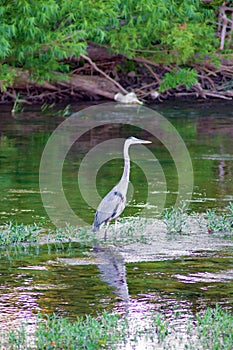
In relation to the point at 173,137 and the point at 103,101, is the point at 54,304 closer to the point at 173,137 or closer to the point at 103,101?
the point at 173,137

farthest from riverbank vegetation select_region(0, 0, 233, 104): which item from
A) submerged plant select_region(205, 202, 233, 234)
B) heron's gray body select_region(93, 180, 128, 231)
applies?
submerged plant select_region(205, 202, 233, 234)

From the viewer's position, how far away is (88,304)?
750cm

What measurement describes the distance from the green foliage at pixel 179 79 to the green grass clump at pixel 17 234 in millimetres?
13280

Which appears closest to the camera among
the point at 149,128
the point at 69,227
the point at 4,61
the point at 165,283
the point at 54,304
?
the point at 54,304

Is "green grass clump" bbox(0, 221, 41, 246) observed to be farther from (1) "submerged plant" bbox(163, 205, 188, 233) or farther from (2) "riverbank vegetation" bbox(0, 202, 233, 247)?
(1) "submerged plant" bbox(163, 205, 188, 233)

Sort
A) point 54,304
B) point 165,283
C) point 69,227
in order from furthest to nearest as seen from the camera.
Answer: point 69,227, point 165,283, point 54,304

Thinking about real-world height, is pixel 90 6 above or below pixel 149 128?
above

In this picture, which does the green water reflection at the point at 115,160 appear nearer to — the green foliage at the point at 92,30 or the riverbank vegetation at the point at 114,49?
the riverbank vegetation at the point at 114,49

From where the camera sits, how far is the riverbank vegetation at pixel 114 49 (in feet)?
64.9

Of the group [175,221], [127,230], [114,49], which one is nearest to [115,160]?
[127,230]

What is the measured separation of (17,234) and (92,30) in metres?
11.3

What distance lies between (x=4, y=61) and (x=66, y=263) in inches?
535

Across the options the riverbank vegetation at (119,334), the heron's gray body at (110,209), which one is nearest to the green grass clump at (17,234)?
the heron's gray body at (110,209)

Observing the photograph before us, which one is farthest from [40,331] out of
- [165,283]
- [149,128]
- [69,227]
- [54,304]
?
[149,128]
